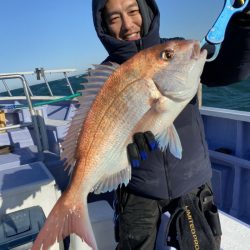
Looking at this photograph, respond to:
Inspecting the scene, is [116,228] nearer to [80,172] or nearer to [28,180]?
[80,172]

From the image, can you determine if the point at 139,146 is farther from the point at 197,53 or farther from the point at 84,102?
the point at 197,53

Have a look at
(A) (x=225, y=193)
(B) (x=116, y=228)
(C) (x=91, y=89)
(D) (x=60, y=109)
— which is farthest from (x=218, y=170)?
(D) (x=60, y=109)

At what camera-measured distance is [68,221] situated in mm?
1604

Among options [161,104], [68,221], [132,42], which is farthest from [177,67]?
[68,221]

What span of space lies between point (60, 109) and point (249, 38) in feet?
17.1

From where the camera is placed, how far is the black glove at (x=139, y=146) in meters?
1.57

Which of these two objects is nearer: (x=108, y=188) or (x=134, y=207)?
(x=108, y=188)

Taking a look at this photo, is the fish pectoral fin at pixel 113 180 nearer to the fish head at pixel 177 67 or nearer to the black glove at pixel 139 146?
the black glove at pixel 139 146

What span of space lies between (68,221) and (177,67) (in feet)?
3.03

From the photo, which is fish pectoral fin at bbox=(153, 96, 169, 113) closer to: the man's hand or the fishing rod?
the fishing rod

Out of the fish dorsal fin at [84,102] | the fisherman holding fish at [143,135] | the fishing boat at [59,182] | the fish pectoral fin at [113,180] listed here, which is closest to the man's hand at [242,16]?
the fisherman holding fish at [143,135]

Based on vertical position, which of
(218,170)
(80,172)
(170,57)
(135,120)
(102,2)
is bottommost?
(218,170)

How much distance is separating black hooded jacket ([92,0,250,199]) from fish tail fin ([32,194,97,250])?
0.50 meters

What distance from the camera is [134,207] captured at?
2.04 meters
